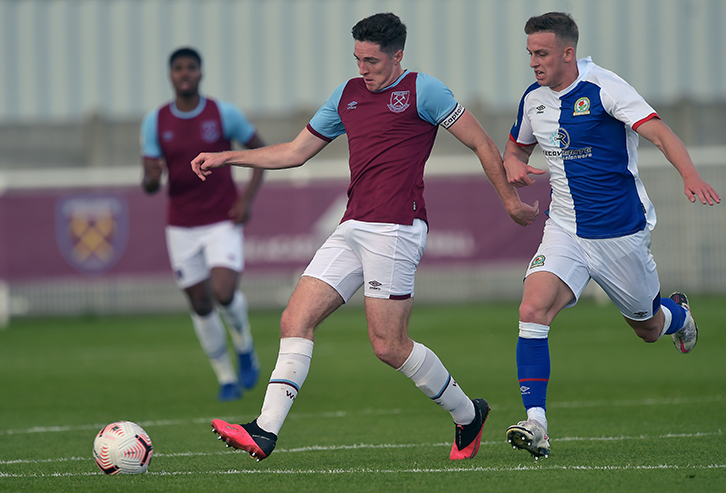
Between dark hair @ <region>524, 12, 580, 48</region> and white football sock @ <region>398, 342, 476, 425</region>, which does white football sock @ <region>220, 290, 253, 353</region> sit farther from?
dark hair @ <region>524, 12, 580, 48</region>

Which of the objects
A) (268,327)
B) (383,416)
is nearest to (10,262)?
(268,327)

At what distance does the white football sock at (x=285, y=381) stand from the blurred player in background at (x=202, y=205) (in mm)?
3408

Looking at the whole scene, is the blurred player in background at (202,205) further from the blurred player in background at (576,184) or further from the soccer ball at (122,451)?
the blurred player in background at (576,184)

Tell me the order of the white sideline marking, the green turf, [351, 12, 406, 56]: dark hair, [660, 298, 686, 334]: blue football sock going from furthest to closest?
the white sideline marking < [660, 298, 686, 334]: blue football sock < [351, 12, 406, 56]: dark hair < the green turf

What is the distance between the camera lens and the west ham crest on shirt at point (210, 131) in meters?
8.48

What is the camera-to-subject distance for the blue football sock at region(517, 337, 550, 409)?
17.1 ft

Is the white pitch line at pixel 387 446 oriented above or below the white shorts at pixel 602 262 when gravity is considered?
below

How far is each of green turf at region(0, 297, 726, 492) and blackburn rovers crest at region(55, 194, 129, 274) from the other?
5.76 feet

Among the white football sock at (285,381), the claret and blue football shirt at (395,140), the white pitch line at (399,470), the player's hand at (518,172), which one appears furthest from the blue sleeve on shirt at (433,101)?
the white pitch line at (399,470)

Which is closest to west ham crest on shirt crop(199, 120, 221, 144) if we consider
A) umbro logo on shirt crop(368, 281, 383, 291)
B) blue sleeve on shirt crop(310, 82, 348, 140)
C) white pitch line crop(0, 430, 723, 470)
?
blue sleeve on shirt crop(310, 82, 348, 140)

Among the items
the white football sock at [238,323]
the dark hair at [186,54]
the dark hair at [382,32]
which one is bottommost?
the white football sock at [238,323]

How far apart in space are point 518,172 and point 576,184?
1.35 feet

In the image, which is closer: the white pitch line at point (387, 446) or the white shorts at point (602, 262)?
the white shorts at point (602, 262)

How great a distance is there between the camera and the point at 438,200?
16.4 m
